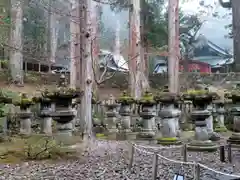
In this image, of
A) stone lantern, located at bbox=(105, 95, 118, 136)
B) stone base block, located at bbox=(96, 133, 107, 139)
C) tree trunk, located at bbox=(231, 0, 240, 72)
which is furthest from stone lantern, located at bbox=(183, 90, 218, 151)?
tree trunk, located at bbox=(231, 0, 240, 72)

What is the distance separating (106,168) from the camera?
20.4ft

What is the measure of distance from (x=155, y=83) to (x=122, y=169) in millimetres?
22542

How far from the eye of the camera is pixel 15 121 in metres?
13.5

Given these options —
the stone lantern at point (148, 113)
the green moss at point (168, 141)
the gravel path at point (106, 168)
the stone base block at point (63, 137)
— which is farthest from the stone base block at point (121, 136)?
the stone base block at point (63, 137)

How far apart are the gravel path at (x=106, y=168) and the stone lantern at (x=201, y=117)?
0.31 metres

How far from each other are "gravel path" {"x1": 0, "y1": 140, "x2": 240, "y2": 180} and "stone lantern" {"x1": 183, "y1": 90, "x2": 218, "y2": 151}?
31 centimetres

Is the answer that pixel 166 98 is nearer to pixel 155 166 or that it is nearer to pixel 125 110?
pixel 125 110

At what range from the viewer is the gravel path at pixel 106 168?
560cm

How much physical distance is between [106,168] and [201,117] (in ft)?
9.41

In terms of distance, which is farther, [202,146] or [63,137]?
[202,146]

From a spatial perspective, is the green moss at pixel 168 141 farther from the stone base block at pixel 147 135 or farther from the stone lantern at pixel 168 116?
the stone base block at pixel 147 135

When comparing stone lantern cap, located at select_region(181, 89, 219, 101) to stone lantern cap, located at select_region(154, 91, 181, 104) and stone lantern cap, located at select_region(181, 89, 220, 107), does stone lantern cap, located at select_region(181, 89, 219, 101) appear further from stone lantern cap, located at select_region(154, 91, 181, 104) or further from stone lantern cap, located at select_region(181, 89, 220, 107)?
stone lantern cap, located at select_region(154, 91, 181, 104)

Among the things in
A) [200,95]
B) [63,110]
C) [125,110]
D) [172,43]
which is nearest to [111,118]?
[125,110]

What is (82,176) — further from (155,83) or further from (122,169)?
(155,83)
